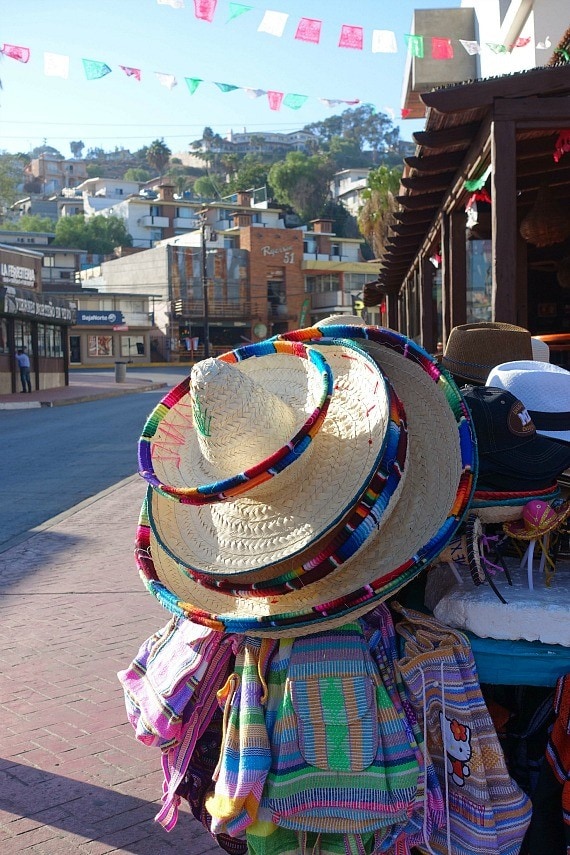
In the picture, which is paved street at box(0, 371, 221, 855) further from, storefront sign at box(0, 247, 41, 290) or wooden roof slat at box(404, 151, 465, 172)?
storefront sign at box(0, 247, 41, 290)

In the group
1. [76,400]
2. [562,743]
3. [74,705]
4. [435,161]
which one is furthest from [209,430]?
[76,400]

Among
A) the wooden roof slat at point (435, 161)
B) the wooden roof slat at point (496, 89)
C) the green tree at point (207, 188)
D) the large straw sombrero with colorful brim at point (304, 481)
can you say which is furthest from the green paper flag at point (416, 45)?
the green tree at point (207, 188)

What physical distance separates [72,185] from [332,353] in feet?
579

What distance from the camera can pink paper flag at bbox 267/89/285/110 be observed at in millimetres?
11852

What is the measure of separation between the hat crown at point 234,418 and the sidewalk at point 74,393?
25568 millimetres

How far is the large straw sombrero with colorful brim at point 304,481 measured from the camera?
222cm

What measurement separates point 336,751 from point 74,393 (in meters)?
31.6

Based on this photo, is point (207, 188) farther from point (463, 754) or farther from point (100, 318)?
point (463, 754)

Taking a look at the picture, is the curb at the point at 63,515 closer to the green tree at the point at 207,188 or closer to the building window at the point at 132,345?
the building window at the point at 132,345

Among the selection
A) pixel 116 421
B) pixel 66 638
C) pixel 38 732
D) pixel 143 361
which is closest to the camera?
pixel 38 732

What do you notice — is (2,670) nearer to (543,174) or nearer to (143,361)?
(543,174)

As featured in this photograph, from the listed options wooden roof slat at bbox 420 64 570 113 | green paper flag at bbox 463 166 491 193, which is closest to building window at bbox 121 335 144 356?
green paper flag at bbox 463 166 491 193

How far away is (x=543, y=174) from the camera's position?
8.53 metres

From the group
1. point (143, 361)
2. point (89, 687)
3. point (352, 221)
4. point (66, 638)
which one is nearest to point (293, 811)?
point (89, 687)
